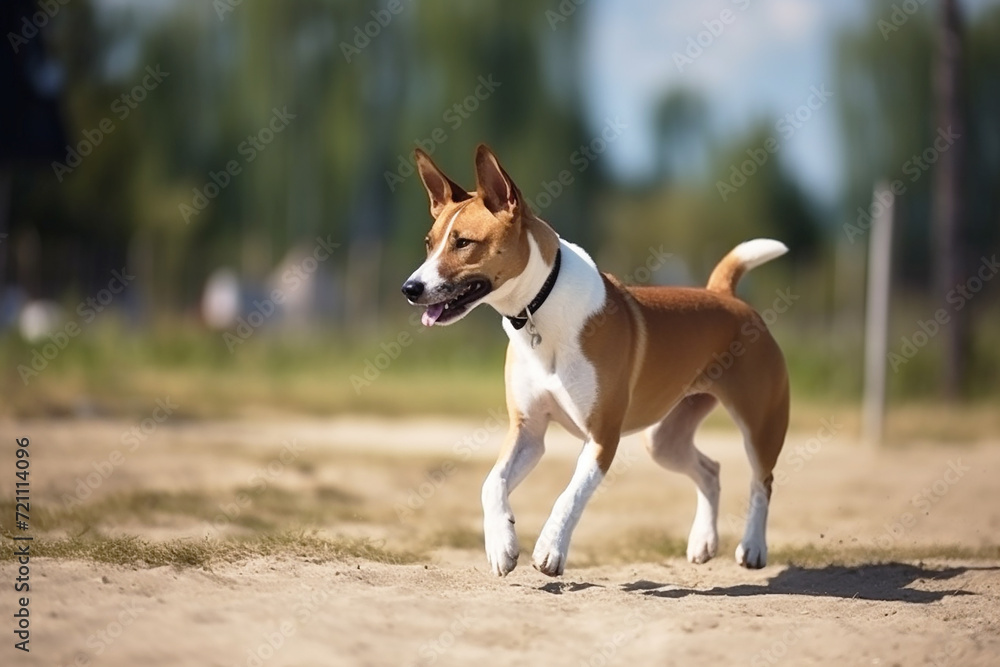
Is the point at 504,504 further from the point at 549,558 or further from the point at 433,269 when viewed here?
the point at 433,269

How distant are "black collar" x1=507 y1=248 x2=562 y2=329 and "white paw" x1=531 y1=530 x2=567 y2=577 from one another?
3.20 feet

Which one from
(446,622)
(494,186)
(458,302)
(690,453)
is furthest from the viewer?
(690,453)

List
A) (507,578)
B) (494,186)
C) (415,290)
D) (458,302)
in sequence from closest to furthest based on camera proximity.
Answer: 1. (415,290)
2. (458,302)
3. (494,186)
4. (507,578)

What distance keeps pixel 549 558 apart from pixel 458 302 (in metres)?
1.17

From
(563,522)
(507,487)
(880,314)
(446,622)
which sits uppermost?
(880,314)

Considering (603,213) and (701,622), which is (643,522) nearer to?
(701,622)

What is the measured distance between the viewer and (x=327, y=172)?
1093 inches

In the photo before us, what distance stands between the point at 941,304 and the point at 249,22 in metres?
15.5

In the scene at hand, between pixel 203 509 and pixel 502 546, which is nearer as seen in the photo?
pixel 502 546

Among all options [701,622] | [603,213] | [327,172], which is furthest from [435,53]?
[701,622]

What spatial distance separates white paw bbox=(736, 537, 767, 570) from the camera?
22.0 ft

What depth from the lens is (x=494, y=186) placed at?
5773mm

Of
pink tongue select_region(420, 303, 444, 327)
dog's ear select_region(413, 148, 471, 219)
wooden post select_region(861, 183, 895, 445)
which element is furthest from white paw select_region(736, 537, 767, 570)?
wooden post select_region(861, 183, 895, 445)

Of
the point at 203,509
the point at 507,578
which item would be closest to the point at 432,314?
the point at 507,578
